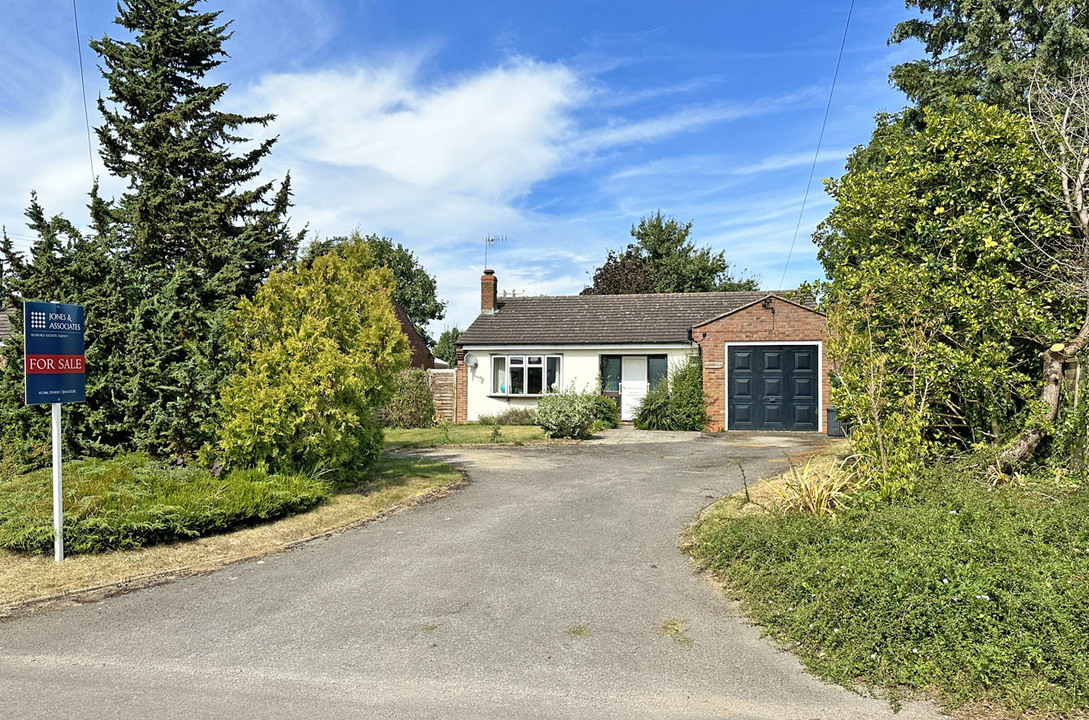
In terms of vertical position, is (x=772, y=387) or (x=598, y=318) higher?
(x=598, y=318)

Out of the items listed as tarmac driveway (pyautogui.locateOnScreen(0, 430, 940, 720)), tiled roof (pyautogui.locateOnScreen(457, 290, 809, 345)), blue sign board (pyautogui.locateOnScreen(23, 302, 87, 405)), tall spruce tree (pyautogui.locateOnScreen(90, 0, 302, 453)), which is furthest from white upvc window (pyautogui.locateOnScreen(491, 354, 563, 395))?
blue sign board (pyautogui.locateOnScreen(23, 302, 87, 405))

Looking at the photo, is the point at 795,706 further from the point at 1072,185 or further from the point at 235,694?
the point at 1072,185

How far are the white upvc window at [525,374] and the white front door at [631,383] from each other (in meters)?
2.00

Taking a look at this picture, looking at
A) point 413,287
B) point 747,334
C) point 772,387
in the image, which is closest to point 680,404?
point 772,387

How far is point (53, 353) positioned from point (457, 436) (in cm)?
1178

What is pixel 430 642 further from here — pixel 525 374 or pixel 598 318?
pixel 598 318

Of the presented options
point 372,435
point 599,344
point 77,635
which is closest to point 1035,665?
point 77,635

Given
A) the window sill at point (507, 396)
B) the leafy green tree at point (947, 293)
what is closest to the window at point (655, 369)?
the window sill at point (507, 396)

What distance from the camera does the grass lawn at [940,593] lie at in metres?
4.11

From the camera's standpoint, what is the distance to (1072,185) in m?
8.47

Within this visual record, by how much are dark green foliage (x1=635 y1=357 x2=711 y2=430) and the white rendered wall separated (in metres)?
1.00

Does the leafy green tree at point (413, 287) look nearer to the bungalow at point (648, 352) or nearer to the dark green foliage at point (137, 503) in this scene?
the bungalow at point (648, 352)

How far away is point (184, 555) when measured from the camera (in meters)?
7.16

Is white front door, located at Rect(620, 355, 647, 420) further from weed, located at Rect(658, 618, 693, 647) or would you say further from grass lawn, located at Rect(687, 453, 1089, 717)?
weed, located at Rect(658, 618, 693, 647)
